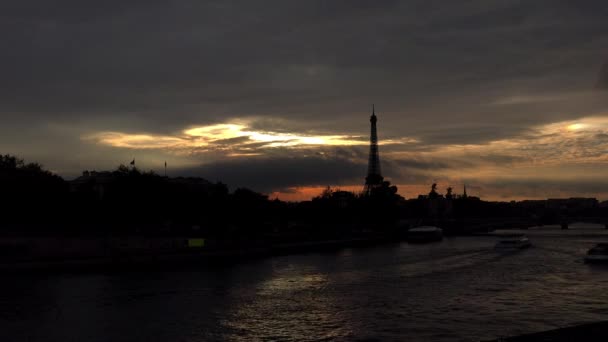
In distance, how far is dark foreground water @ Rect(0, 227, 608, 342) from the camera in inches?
1214

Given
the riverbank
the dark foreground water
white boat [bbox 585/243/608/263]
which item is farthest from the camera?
white boat [bbox 585/243/608/263]

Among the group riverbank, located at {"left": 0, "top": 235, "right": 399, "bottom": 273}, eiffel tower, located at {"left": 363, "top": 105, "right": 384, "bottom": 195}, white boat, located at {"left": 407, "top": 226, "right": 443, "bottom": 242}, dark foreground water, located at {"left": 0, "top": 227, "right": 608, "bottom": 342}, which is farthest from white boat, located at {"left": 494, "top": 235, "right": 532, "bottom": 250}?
eiffel tower, located at {"left": 363, "top": 105, "right": 384, "bottom": 195}

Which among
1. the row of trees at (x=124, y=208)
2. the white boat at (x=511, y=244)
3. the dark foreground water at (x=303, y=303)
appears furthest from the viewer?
the white boat at (x=511, y=244)

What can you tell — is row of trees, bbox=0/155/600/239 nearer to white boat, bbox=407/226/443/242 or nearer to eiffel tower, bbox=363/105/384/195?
white boat, bbox=407/226/443/242

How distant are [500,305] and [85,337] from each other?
23.0 m

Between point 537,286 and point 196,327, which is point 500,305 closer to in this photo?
point 537,286

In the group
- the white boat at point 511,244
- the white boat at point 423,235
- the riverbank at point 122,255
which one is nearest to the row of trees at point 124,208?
the riverbank at point 122,255

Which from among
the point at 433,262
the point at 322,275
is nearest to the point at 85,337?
the point at 322,275

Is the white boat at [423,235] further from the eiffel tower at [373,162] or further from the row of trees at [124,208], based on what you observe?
the eiffel tower at [373,162]

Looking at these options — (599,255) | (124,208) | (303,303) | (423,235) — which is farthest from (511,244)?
(303,303)

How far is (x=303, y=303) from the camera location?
4028 cm

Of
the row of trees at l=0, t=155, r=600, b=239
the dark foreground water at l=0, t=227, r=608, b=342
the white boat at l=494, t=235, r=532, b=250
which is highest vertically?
the row of trees at l=0, t=155, r=600, b=239

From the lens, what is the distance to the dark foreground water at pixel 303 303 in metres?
30.8

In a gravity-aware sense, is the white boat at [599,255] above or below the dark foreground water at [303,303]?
above
